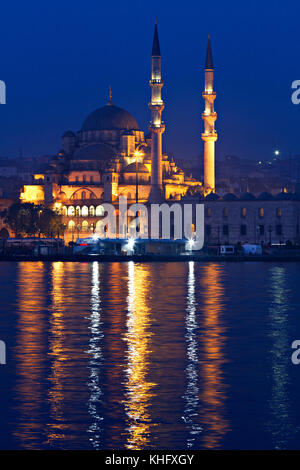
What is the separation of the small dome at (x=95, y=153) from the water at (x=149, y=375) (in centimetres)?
8153

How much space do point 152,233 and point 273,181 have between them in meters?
84.7

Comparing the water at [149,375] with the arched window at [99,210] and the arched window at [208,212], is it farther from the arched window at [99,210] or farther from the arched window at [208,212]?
the arched window at [99,210]

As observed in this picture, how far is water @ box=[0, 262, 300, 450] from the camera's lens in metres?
13.1

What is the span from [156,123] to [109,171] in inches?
503

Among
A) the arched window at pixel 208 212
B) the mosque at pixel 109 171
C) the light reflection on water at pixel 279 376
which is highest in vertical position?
the mosque at pixel 109 171

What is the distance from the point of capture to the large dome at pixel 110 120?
4658 inches

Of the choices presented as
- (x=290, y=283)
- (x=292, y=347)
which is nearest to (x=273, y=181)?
(x=290, y=283)

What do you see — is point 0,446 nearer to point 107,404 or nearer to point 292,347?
point 107,404

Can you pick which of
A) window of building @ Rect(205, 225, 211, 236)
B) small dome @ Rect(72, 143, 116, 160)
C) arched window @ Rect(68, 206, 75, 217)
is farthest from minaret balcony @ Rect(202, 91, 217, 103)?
arched window @ Rect(68, 206, 75, 217)

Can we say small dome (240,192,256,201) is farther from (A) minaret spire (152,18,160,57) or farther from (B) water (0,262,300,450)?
(B) water (0,262,300,450)

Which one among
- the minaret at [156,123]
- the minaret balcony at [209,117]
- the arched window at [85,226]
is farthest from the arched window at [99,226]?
the minaret balcony at [209,117]

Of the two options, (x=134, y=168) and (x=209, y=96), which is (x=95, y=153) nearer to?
(x=134, y=168)

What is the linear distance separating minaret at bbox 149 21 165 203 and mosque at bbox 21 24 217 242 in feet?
0.32

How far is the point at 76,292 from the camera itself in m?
38.9
